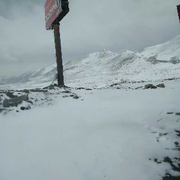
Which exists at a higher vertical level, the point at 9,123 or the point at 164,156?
the point at 9,123

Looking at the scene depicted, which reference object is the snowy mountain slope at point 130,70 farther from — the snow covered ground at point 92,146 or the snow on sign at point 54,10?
the snow covered ground at point 92,146

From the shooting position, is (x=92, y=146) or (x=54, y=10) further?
(x=54, y=10)

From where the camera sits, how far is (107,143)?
9.96ft

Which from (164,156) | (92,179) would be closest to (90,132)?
(92,179)

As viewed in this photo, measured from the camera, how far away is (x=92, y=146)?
9.79ft

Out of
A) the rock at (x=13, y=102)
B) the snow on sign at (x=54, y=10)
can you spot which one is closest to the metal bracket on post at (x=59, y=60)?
the snow on sign at (x=54, y=10)

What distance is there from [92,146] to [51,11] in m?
14.0

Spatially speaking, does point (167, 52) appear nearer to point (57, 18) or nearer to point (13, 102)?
point (57, 18)

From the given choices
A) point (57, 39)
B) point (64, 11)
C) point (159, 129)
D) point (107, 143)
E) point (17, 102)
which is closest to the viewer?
point (107, 143)

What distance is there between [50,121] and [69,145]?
1511 mm

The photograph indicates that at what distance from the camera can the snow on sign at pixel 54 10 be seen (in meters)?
12.3

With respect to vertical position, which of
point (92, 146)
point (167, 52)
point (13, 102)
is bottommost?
point (92, 146)

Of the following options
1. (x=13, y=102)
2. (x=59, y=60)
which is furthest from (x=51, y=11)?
(x=13, y=102)

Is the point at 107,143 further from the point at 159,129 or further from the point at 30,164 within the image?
the point at 30,164
